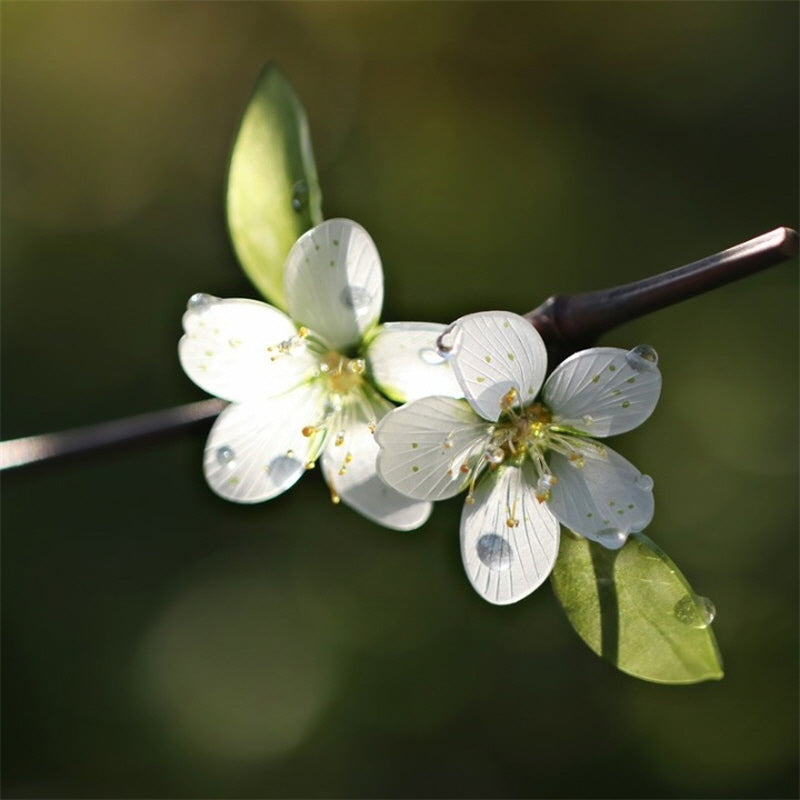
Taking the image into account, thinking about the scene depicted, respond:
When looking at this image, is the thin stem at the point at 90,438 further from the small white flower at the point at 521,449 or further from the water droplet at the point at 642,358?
the water droplet at the point at 642,358

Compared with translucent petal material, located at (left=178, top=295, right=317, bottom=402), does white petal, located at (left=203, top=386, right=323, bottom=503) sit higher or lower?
lower

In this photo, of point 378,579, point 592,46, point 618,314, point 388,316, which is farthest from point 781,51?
point 618,314

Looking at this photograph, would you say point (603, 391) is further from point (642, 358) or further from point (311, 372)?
point (311, 372)

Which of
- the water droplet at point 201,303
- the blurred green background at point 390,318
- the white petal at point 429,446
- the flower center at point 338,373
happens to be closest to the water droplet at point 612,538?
the white petal at point 429,446

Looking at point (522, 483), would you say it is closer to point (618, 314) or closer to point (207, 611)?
point (618, 314)

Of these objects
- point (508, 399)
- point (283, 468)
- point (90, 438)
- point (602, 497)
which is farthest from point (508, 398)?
point (90, 438)

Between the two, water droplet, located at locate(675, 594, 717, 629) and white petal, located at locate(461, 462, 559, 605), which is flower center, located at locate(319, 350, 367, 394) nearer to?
white petal, located at locate(461, 462, 559, 605)

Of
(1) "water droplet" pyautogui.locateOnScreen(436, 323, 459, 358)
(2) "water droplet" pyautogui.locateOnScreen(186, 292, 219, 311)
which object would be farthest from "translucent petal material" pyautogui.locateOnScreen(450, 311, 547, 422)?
(2) "water droplet" pyautogui.locateOnScreen(186, 292, 219, 311)
